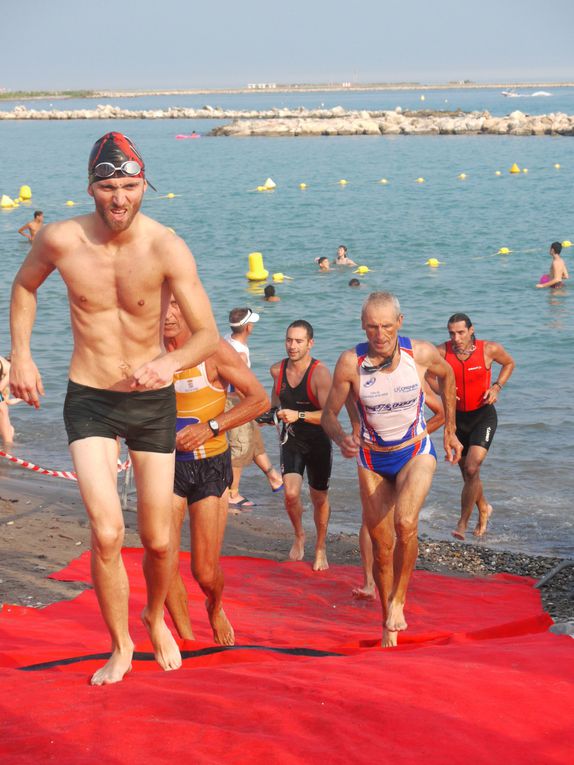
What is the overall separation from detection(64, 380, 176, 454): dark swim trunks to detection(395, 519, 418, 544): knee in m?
2.25

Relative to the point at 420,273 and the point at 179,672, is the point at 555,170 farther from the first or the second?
the point at 179,672

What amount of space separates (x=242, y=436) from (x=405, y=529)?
14.3 ft

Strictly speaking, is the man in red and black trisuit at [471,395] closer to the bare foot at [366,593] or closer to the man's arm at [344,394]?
the bare foot at [366,593]

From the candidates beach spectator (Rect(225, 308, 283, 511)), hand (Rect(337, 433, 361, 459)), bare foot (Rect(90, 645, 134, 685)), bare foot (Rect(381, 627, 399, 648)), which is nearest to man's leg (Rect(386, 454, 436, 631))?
bare foot (Rect(381, 627, 399, 648))

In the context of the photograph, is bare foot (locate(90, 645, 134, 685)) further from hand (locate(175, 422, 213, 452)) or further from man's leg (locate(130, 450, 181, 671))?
hand (locate(175, 422, 213, 452))

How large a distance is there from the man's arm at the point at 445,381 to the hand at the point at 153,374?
3.15 metres

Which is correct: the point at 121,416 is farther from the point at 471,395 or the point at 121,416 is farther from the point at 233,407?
the point at 471,395

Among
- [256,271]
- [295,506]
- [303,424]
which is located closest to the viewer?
[303,424]

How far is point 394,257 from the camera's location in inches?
1284

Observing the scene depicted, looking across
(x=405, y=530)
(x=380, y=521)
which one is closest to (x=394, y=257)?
(x=380, y=521)

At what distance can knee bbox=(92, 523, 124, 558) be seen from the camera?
15.8ft

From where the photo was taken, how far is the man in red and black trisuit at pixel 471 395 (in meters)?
10.7

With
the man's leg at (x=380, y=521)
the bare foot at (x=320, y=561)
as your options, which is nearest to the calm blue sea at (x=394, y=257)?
the bare foot at (x=320, y=561)

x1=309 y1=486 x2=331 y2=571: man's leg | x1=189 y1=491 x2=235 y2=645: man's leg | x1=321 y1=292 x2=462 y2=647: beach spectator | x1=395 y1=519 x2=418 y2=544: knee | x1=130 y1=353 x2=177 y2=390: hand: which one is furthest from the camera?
x1=309 y1=486 x2=331 y2=571: man's leg
